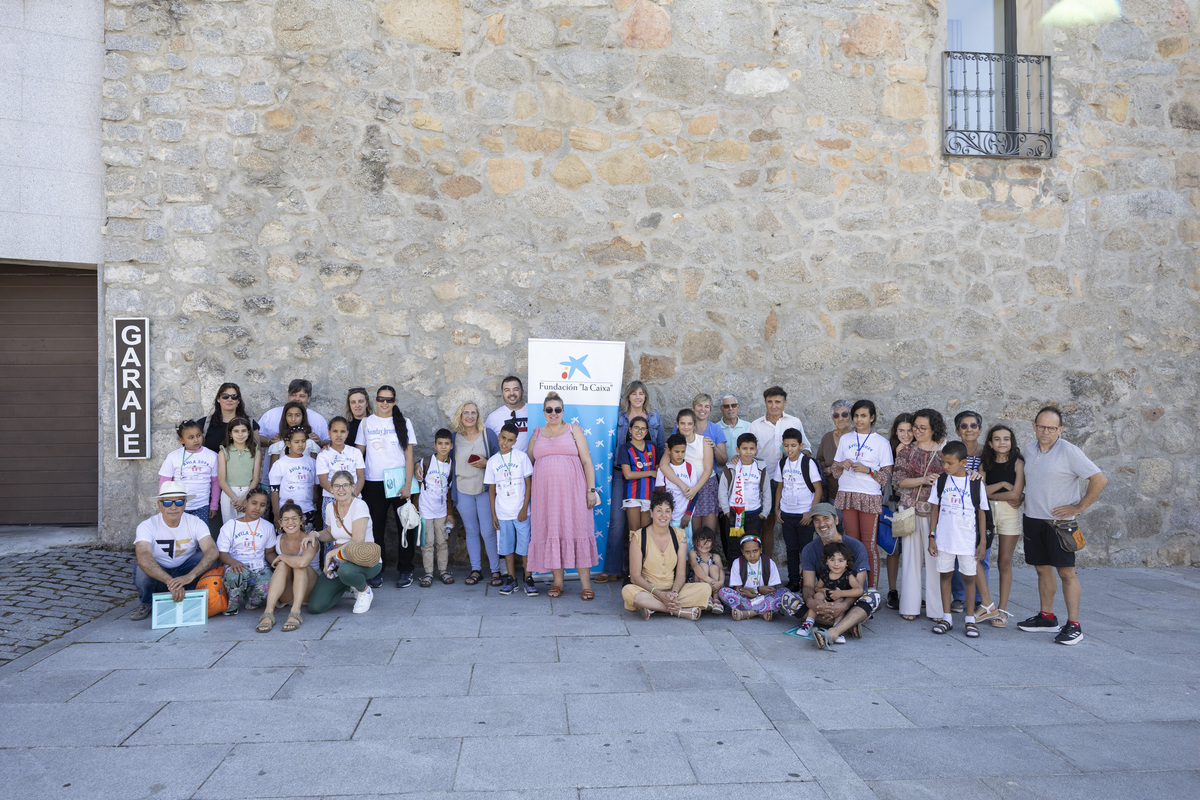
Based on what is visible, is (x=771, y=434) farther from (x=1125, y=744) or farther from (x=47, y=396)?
(x=47, y=396)

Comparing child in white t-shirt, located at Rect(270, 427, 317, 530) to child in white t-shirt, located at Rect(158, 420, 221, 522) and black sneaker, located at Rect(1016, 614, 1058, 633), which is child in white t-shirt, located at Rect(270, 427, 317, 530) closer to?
child in white t-shirt, located at Rect(158, 420, 221, 522)

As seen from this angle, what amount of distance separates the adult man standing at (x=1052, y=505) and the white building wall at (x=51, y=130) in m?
7.33

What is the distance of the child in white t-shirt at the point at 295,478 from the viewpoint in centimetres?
557

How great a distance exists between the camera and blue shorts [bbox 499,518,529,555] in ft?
18.9

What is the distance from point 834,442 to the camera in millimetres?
6027

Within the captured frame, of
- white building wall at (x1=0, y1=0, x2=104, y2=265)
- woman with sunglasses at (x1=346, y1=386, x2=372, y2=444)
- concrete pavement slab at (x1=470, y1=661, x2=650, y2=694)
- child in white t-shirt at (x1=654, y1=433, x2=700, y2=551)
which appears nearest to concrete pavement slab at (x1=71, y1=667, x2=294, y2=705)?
concrete pavement slab at (x1=470, y1=661, x2=650, y2=694)

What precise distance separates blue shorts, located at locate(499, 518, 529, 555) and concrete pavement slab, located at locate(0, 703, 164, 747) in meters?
2.68

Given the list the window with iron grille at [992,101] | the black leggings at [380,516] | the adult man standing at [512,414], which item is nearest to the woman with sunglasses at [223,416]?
the black leggings at [380,516]

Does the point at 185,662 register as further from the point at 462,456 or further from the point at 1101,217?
the point at 1101,217

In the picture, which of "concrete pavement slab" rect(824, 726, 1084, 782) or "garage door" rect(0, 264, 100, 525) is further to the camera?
"garage door" rect(0, 264, 100, 525)

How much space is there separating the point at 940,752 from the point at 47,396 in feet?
25.1

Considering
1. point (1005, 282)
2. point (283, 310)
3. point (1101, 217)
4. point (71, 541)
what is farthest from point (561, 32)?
point (71, 541)

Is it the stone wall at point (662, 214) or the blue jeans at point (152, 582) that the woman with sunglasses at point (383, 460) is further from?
the blue jeans at point (152, 582)

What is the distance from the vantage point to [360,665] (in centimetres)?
399
